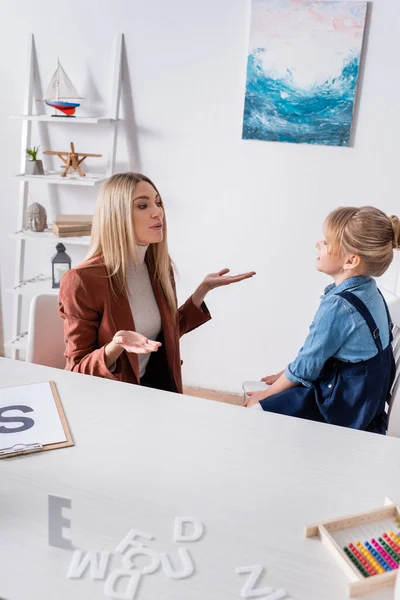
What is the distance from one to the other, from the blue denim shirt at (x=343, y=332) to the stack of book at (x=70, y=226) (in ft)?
5.38

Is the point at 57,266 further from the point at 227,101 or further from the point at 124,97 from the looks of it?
the point at 227,101

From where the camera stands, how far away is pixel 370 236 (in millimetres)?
1774

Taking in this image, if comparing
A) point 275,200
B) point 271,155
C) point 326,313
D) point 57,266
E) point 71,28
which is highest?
point 71,28

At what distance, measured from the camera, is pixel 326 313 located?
1.73 m

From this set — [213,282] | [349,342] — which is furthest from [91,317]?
[349,342]

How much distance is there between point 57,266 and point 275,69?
1496 mm

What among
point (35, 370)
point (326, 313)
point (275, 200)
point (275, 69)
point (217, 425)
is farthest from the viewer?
point (275, 200)

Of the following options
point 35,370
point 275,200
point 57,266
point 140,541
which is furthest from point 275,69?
Result: point 140,541

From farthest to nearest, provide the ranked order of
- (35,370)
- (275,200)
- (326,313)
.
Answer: (275,200) < (326,313) < (35,370)

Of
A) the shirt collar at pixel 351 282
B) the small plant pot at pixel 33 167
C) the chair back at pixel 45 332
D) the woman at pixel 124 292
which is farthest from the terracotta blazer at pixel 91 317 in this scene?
the small plant pot at pixel 33 167

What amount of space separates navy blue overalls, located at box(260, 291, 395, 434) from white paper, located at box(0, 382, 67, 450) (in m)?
0.68

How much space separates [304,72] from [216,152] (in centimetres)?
56

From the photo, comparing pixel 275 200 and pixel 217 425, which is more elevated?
pixel 275 200

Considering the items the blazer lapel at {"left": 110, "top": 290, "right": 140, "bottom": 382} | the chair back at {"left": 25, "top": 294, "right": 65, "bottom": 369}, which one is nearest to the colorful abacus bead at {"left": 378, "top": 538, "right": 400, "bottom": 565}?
Answer: the blazer lapel at {"left": 110, "top": 290, "right": 140, "bottom": 382}
